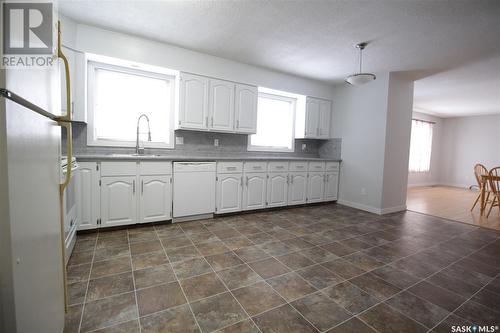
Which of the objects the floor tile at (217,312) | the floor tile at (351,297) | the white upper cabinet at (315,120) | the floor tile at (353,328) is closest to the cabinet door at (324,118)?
the white upper cabinet at (315,120)

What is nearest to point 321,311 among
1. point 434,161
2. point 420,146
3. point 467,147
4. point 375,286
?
point 375,286

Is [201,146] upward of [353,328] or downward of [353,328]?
upward

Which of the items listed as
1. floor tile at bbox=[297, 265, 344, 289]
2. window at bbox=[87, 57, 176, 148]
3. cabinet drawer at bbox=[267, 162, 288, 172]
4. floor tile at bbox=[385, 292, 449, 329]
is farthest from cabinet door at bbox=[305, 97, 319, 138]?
floor tile at bbox=[385, 292, 449, 329]

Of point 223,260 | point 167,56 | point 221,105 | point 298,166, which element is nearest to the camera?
point 223,260

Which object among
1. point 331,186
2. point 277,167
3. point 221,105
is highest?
point 221,105

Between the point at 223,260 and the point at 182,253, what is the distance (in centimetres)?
43

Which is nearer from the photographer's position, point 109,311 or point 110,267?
point 109,311

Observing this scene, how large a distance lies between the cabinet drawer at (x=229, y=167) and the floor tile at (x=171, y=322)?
2083 millimetres

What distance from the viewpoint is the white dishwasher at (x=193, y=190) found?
3.06 m

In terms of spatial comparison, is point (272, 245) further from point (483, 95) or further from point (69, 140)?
point (483, 95)

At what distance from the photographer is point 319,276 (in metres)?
1.92

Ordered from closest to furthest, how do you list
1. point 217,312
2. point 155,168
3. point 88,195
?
point 217,312 < point 88,195 < point 155,168

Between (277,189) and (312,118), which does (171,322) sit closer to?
(277,189)

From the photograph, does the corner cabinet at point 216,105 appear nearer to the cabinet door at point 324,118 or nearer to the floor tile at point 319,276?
the cabinet door at point 324,118
